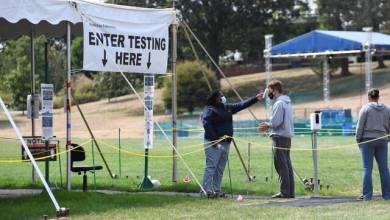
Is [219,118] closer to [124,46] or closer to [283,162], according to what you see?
[283,162]

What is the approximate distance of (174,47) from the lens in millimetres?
15867

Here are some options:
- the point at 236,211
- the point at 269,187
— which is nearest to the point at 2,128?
the point at 269,187

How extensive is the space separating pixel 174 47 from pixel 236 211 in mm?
5322

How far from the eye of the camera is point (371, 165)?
520 inches

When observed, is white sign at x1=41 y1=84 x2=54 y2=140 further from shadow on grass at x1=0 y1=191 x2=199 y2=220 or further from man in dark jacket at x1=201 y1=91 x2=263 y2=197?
man in dark jacket at x1=201 y1=91 x2=263 y2=197

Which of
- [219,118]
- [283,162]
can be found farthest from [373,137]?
[219,118]

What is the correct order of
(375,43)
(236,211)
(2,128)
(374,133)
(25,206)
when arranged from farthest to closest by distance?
(2,128) → (375,43) → (374,133) → (25,206) → (236,211)

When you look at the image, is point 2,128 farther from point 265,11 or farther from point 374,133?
point 374,133

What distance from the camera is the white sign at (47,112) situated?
1441cm

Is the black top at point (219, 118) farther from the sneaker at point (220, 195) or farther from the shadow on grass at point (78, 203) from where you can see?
the shadow on grass at point (78, 203)

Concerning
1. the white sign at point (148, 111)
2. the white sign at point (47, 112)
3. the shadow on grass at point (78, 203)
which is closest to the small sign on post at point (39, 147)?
the white sign at point (47, 112)

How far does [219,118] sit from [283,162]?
1405mm

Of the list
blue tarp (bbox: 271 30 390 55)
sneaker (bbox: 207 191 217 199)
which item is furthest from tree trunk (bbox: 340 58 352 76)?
sneaker (bbox: 207 191 217 199)

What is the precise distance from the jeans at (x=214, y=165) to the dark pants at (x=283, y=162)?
979 millimetres
